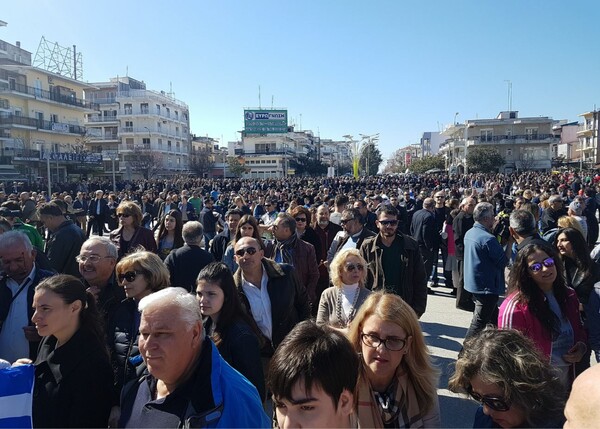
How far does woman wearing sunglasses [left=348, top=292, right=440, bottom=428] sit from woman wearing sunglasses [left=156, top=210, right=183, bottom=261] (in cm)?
485

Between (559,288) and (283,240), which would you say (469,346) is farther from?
(283,240)

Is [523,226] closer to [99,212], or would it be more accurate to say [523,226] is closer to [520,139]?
[99,212]

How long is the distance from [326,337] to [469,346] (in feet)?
2.72

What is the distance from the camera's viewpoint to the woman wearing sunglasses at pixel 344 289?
12.8 feet

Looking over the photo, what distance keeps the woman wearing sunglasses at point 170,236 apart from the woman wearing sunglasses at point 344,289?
136 inches

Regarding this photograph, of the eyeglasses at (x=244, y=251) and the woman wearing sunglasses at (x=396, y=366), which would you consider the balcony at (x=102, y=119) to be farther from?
the woman wearing sunglasses at (x=396, y=366)

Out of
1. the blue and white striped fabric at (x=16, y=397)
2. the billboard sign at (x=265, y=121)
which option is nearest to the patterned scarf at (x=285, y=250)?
the blue and white striped fabric at (x=16, y=397)

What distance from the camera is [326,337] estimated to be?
1.84 meters

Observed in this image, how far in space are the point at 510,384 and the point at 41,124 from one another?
5293cm

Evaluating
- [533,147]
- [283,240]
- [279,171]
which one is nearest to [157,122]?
[279,171]

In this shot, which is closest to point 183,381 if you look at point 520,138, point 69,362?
point 69,362

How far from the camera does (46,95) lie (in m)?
47.4

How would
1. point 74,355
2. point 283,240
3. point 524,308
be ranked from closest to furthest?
point 74,355
point 524,308
point 283,240

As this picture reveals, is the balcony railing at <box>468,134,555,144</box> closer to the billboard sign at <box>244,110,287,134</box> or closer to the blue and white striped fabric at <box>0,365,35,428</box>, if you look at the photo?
the billboard sign at <box>244,110,287,134</box>
